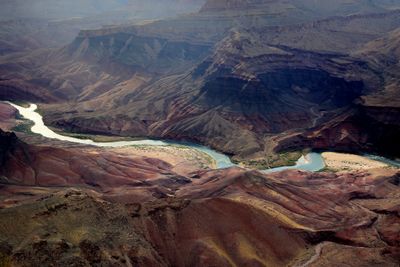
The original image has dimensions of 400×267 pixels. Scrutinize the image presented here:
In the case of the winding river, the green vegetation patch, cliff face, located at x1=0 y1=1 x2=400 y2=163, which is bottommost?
the winding river

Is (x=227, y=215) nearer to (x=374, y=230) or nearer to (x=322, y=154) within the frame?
(x=374, y=230)

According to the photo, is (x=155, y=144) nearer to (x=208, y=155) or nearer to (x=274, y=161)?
(x=208, y=155)

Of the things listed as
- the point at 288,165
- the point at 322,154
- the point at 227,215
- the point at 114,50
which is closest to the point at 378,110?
the point at 322,154

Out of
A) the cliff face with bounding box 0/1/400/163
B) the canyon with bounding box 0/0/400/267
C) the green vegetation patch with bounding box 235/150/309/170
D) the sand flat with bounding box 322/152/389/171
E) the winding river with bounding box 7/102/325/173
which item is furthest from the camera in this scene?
the cliff face with bounding box 0/1/400/163

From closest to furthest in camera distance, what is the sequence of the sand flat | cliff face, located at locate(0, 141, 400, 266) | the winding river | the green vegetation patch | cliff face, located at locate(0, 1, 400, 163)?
cliff face, located at locate(0, 141, 400, 266), the sand flat, the green vegetation patch, the winding river, cliff face, located at locate(0, 1, 400, 163)

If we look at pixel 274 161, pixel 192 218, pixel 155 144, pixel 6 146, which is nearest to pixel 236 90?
pixel 155 144

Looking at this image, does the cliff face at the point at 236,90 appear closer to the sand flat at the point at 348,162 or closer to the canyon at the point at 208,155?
the canyon at the point at 208,155

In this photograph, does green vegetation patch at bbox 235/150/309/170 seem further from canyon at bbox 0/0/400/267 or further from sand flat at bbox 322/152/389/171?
sand flat at bbox 322/152/389/171

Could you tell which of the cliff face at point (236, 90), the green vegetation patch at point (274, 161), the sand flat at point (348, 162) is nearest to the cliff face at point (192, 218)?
the sand flat at point (348, 162)

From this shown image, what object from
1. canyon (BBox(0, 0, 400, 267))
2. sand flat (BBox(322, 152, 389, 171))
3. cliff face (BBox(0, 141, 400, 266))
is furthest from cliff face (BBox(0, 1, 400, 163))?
cliff face (BBox(0, 141, 400, 266))
